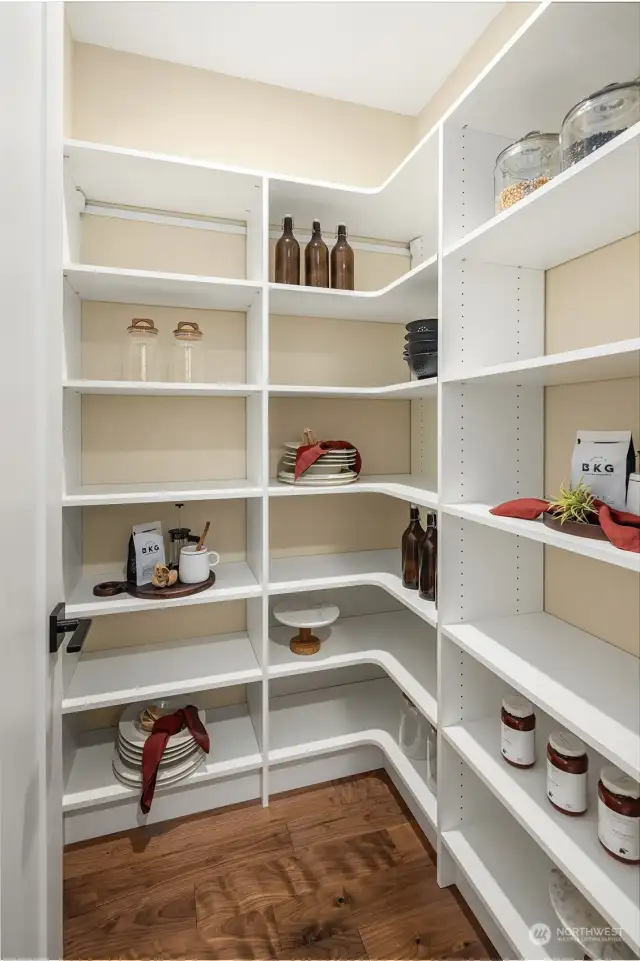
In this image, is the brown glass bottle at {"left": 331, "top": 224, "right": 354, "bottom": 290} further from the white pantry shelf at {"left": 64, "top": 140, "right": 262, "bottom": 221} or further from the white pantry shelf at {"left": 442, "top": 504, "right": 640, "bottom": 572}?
the white pantry shelf at {"left": 442, "top": 504, "right": 640, "bottom": 572}

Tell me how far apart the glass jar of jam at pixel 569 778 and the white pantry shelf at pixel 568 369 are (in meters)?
0.86

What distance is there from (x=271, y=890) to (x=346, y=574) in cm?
98

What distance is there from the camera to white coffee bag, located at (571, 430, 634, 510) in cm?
100

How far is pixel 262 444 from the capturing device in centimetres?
167

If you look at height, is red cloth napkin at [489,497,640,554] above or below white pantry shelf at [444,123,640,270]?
below

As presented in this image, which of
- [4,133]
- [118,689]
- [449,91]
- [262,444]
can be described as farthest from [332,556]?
[449,91]

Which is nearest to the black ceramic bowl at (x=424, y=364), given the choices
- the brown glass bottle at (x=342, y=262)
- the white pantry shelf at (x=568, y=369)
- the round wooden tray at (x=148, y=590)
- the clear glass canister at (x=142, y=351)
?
the white pantry shelf at (x=568, y=369)

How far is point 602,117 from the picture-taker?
931 mm

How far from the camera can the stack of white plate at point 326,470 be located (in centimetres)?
178

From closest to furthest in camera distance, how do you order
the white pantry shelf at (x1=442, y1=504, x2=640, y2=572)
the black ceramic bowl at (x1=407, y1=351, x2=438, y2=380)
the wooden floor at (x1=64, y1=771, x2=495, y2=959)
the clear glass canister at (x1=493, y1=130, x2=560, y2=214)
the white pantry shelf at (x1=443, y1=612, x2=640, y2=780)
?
the white pantry shelf at (x1=442, y1=504, x2=640, y2=572) → the white pantry shelf at (x1=443, y1=612, x2=640, y2=780) → the clear glass canister at (x1=493, y1=130, x2=560, y2=214) → the wooden floor at (x1=64, y1=771, x2=495, y2=959) → the black ceramic bowl at (x1=407, y1=351, x2=438, y2=380)

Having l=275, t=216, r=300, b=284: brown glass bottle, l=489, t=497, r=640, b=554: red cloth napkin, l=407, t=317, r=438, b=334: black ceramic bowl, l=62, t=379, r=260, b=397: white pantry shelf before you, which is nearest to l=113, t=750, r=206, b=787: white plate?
l=62, t=379, r=260, b=397: white pantry shelf

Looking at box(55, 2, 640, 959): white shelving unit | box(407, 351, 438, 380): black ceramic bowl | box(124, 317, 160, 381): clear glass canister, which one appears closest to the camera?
box(55, 2, 640, 959): white shelving unit

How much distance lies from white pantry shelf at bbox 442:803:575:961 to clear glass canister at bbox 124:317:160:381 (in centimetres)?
180

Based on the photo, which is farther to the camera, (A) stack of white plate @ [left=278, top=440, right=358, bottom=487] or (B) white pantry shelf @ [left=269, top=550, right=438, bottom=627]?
(A) stack of white plate @ [left=278, top=440, right=358, bottom=487]
